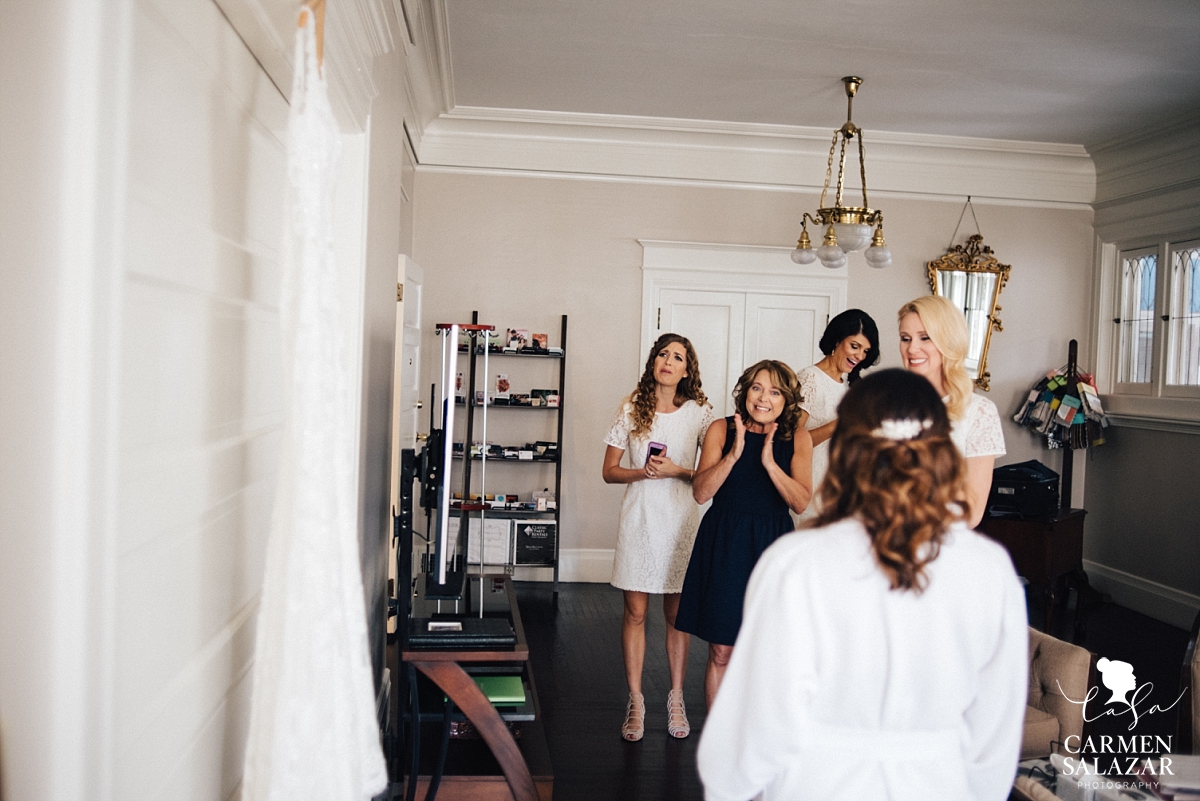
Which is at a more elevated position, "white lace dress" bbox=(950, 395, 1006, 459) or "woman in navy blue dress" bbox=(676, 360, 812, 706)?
"white lace dress" bbox=(950, 395, 1006, 459)

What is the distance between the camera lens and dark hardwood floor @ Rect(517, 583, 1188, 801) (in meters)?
3.19

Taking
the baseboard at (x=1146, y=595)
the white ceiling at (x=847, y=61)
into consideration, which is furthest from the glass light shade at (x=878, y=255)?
the baseboard at (x=1146, y=595)

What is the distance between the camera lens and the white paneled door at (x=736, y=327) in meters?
6.18

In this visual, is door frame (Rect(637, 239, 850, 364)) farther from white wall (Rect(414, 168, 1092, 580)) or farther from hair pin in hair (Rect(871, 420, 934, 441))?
hair pin in hair (Rect(871, 420, 934, 441))

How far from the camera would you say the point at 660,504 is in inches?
138

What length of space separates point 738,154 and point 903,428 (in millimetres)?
5012

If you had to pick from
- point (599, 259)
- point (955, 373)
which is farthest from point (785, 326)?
point (955, 373)

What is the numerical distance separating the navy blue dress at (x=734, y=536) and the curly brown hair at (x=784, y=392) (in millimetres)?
50

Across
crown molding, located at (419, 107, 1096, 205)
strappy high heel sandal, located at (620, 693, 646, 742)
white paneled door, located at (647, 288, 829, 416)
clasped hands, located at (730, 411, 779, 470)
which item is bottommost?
strappy high heel sandal, located at (620, 693, 646, 742)

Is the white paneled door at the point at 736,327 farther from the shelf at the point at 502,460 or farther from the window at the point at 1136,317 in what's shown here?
the window at the point at 1136,317

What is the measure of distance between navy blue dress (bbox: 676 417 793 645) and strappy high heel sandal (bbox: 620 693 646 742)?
20.6 inches

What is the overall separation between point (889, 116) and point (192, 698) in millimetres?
5239

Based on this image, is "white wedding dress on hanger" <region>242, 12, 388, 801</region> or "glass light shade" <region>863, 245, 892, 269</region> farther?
"glass light shade" <region>863, 245, 892, 269</region>

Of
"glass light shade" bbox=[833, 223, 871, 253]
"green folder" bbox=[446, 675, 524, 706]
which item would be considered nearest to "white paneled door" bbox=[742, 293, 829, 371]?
"glass light shade" bbox=[833, 223, 871, 253]
